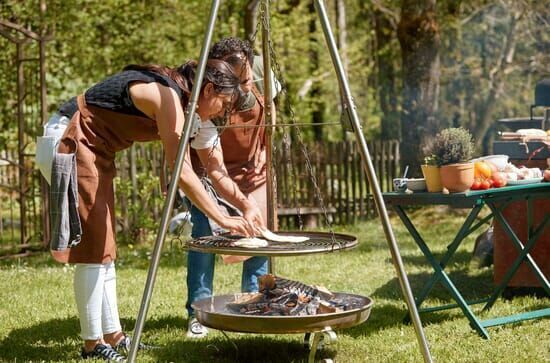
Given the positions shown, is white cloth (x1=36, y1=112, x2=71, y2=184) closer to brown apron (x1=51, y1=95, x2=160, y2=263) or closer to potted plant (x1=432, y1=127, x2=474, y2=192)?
brown apron (x1=51, y1=95, x2=160, y2=263)

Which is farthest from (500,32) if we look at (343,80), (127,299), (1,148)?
(343,80)

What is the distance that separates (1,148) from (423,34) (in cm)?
575

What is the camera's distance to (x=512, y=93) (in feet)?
105

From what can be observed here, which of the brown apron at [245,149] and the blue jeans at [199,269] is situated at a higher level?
the brown apron at [245,149]

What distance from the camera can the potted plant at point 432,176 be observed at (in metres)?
5.22

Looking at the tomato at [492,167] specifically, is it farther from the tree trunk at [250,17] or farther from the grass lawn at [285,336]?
the tree trunk at [250,17]

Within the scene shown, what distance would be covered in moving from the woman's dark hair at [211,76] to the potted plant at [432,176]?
1432mm

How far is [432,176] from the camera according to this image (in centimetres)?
523

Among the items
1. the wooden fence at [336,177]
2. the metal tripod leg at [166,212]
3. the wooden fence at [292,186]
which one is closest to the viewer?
the metal tripod leg at [166,212]

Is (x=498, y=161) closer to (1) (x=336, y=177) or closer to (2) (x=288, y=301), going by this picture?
(2) (x=288, y=301)

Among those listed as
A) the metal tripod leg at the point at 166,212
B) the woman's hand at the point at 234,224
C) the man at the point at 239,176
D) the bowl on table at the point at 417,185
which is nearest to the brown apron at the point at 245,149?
the man at the point at 239,176

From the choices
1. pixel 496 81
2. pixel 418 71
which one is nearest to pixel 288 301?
Answer: pixel 418 71

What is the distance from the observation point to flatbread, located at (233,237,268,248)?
425 centimetres

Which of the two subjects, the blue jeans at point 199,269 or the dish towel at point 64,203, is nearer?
the dish towel at point 64,203
